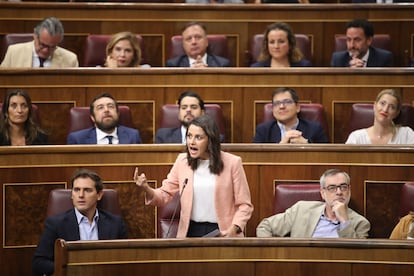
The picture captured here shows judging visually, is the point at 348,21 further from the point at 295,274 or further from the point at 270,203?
the point at 295,274

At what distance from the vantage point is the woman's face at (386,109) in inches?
131

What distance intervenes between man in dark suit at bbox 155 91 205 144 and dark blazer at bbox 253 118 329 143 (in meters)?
0.19

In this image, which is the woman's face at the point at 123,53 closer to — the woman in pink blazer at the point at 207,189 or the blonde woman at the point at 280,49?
the blonde woman at the point at 280,49

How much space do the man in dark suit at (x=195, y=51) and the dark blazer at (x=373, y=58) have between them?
389mm

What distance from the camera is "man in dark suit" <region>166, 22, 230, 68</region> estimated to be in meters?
3.79

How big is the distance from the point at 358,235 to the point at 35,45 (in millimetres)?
1463

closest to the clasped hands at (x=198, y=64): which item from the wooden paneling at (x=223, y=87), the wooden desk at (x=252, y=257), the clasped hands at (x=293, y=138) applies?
the wooden paneling at (x=223, y=87)

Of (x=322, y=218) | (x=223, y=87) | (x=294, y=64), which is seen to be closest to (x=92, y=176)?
(x=322, y=218)

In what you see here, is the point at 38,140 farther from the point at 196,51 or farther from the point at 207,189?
the point at 196,51

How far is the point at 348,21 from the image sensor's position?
161 inches

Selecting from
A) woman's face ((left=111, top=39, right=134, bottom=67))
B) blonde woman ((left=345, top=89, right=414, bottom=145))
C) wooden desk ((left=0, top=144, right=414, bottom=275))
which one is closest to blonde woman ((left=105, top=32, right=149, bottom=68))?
woman's face ((left=111, top=39, right=134, bottom=67))

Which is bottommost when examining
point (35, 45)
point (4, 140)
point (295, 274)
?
point (295, 274)

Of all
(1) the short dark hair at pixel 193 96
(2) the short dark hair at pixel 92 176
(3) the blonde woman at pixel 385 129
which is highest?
(1) the short dark hair at pixel 193 96

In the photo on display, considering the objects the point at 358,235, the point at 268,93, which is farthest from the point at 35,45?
the point at 358,235
